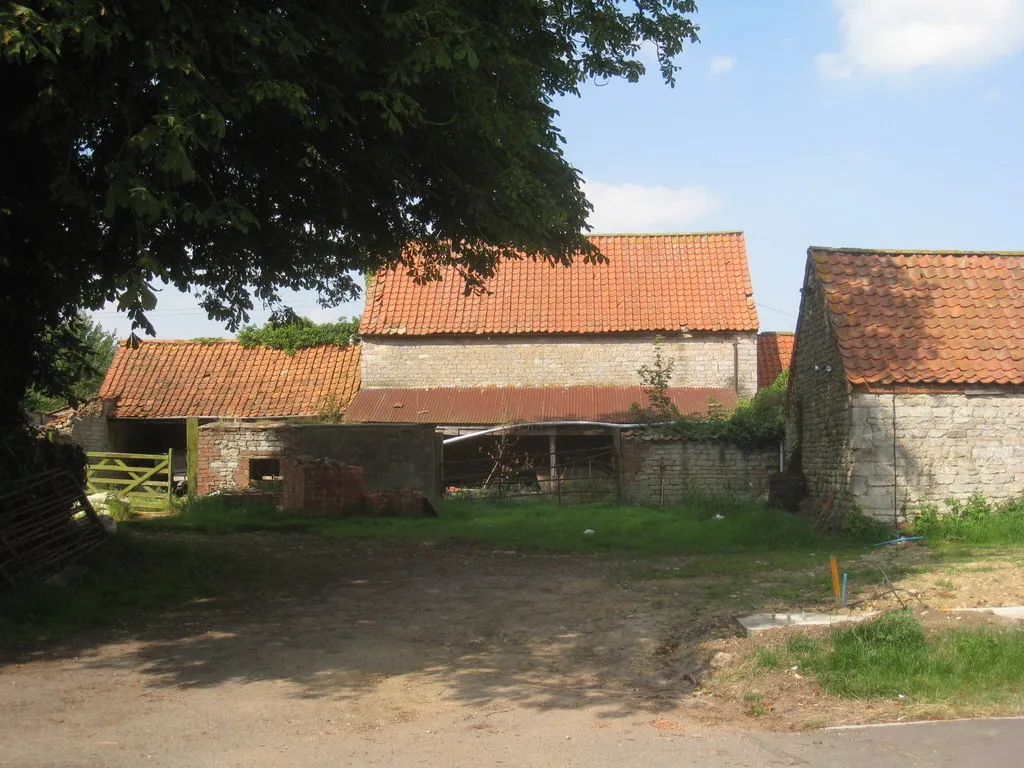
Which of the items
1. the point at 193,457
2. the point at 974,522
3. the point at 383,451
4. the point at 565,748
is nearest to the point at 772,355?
Result: the point at 383,451

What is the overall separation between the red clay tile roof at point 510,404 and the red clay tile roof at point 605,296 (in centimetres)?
173

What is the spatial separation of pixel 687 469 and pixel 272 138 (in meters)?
14.1

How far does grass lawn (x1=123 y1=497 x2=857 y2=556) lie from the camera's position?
1524cm

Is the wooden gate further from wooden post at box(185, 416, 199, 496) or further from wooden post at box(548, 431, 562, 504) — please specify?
wooden post at box(548, 431, 562, 504)

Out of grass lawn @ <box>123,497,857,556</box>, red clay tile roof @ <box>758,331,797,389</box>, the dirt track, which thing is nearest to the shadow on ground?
the dirt track

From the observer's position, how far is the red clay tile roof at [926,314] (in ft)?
51.7

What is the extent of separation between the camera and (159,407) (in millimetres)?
28094

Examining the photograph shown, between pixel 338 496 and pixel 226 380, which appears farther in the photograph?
pixel 226 380

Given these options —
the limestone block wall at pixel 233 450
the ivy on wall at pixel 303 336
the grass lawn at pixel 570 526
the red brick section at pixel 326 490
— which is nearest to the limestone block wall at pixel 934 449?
Result: the grass lawn at pixel 570 526

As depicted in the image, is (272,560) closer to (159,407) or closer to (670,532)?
(670,532)

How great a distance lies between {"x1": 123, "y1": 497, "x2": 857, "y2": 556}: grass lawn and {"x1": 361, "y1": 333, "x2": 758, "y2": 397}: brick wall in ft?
22.2

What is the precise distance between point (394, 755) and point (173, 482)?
64.9ft

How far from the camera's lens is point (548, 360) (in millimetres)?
26953

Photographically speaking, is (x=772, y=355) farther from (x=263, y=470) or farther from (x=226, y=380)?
(x=226, y=380)
